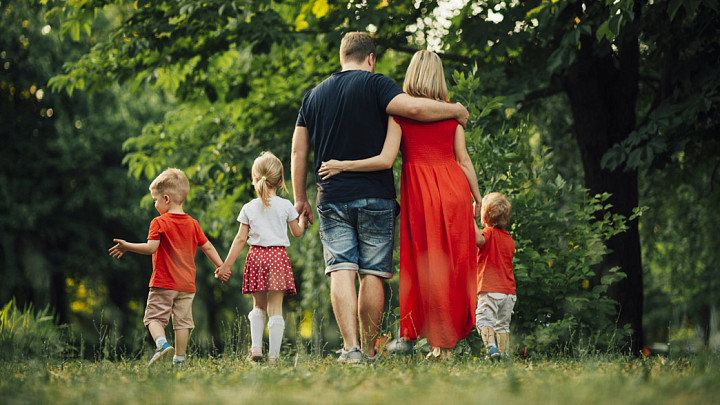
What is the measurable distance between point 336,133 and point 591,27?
385 cm

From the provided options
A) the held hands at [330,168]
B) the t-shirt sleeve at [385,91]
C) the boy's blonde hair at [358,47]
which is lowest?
the held hands at [330,168]

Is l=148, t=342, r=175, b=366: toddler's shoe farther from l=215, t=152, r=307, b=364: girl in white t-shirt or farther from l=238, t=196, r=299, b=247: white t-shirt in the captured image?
l=238, t=196, r=299, b=247: white t-shirt

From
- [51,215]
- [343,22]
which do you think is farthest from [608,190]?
[51,215]

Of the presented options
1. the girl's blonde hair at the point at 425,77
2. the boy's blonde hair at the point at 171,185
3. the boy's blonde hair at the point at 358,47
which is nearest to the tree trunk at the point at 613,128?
the girl's blonde hair at the point at 425,77

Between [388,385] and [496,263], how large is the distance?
2.47m

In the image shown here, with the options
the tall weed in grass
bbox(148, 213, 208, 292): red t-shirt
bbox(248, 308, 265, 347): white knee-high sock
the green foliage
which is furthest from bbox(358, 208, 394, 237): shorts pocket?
the tall weed in grass

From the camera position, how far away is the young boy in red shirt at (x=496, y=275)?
18.5 ft

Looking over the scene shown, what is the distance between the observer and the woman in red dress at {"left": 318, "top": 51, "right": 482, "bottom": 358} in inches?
198

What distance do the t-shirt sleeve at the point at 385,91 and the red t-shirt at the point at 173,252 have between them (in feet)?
5.71

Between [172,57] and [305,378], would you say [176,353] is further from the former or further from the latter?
[172,57]

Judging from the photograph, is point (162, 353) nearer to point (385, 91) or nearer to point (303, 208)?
point (303, 208)

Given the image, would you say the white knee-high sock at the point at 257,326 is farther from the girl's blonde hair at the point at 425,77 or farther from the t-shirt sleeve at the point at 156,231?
the girl's blonde hair at the point at 425,77

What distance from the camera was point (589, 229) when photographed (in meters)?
6.29

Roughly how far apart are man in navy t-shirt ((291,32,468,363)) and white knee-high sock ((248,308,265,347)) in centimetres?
69
